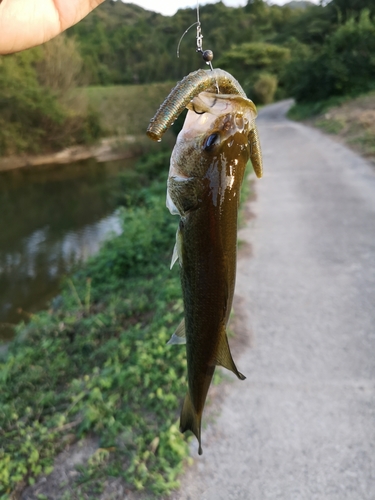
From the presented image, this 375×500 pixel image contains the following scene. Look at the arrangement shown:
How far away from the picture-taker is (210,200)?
121 cm

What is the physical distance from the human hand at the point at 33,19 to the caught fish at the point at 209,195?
3.16ft

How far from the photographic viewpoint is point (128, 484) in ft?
9.66

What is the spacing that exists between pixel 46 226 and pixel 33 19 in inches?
571

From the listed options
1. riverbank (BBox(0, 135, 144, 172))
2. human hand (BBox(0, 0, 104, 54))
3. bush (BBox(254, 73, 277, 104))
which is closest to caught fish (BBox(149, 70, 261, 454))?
human hand (BBox(0, 0, 104, 54))

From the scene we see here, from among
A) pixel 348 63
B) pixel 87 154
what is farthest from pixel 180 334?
pixel 87 154

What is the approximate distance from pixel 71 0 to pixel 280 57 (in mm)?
44352

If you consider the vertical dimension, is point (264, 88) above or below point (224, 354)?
above

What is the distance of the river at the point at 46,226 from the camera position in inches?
408

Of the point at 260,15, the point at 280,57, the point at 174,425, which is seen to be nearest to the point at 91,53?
the point at 280,57

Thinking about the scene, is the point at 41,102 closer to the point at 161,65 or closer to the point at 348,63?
the point at 161,65

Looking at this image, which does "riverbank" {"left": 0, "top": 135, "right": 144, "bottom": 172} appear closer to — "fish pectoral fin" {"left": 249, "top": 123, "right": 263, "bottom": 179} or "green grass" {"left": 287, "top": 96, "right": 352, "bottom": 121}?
"green grass" {"left": 287, "top": 96, "right": 352, "bottom": 121}

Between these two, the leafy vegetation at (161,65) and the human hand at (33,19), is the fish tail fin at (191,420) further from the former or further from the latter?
the leafy vegetation at (161,65)

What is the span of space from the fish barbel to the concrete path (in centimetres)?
210

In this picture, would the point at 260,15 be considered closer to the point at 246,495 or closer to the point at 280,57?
the point at 280,57
